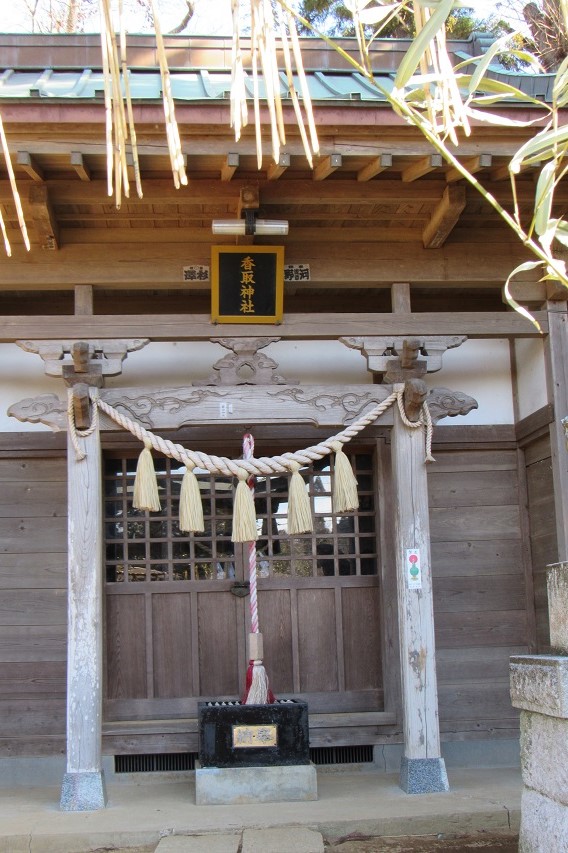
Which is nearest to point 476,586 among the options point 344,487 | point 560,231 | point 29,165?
point 344,487

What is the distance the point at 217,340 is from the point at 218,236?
2.60ft

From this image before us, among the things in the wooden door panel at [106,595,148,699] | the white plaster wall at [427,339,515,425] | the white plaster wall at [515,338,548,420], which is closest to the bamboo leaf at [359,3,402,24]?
the white plaster wall at [515,338,548,420]

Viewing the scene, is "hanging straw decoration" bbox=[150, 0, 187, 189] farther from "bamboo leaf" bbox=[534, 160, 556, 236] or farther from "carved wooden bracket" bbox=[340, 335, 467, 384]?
"carved wooden bracket" bbox=[340, 335, 467, 384]

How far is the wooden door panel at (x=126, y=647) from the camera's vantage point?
6883 millimetres

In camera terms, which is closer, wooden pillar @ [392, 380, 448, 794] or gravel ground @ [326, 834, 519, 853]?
gravel ground @ [326, 834, 519, 853]

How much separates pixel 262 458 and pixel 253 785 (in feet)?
6.87

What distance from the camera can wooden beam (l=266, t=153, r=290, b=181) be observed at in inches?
216

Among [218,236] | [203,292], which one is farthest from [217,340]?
[203,292]

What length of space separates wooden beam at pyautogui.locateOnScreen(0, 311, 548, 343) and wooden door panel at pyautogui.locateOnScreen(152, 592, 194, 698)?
2.15 meters

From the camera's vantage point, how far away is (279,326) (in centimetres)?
623

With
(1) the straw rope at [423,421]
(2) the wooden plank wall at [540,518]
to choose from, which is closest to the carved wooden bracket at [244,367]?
(1) the straw rope at [423,421]

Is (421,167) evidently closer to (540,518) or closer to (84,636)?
(540,518)

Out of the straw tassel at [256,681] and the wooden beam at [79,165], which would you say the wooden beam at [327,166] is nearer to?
the wooden beam at [79,165]

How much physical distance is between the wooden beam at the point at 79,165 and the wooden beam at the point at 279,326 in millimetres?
954
